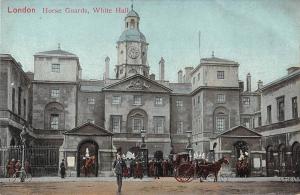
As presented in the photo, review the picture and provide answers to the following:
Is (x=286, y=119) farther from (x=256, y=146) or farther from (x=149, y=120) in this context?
(x=149, y=120)

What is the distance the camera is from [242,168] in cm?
2391

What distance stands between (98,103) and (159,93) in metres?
4.29

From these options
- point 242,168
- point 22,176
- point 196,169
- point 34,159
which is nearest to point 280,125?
point 242,168

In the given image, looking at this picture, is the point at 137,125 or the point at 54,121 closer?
the point at 54,121

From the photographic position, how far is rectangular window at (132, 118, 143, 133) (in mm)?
36062

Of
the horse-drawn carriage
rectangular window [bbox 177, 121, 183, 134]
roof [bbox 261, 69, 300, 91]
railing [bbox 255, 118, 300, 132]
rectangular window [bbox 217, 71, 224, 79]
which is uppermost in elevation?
rectangular window [bbox 217, 71, 224, 79]

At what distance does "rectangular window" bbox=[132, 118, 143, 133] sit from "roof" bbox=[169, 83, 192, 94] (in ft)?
11.9

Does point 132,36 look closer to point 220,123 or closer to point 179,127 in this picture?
point 179,127

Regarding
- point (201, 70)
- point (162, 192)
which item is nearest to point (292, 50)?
point (162, 192)

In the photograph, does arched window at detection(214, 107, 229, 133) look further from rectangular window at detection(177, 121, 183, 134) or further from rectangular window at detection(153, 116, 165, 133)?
rectangular window at detection(153, 116, 165, 133)

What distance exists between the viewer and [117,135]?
117 feet

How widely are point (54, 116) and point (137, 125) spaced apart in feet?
19.3

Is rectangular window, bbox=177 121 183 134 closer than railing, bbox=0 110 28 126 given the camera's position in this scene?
No

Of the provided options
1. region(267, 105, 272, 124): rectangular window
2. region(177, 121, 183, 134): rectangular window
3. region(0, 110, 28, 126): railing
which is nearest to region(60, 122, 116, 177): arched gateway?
region(0, 110, 28, 126): railing
